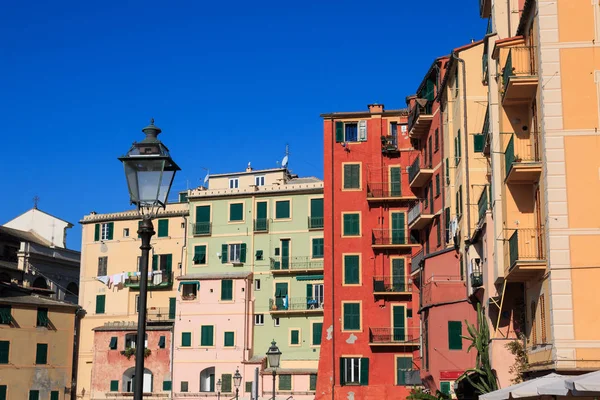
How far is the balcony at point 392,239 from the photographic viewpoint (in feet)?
195

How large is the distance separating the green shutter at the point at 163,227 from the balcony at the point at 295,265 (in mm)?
10599

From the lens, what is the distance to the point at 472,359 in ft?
124

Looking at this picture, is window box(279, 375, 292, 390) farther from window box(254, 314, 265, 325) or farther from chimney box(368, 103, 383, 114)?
chimney box(368, 103, 383, 114)

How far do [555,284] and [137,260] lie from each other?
5609 centimetres

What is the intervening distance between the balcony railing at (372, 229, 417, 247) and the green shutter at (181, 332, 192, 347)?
18125mm

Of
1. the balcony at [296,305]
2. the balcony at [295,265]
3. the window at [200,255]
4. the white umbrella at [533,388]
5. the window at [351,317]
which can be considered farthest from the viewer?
the window at [200,255]

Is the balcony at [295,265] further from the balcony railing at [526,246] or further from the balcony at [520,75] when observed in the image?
the balcony at [520,75]

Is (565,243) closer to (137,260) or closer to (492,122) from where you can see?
(492,122)

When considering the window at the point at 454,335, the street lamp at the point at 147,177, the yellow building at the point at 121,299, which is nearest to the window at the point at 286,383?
the yellow building at the point at 121,299

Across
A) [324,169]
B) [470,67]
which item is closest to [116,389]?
[324,169]

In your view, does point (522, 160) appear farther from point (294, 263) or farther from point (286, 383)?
point (294, 263)

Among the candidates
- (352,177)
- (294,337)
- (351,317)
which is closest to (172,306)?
(294,337)

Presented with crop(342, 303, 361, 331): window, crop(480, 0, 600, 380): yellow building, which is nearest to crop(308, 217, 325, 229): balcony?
crop(342, 303, 361, 331): window

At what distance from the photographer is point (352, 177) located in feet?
200
